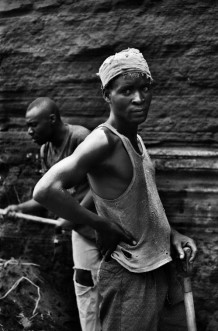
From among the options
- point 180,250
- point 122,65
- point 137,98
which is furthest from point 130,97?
point 180,250

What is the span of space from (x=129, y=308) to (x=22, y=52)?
9.34 ft

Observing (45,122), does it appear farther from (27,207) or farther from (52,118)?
(27,207)

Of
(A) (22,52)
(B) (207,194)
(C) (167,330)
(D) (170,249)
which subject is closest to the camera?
(D) (170,249)

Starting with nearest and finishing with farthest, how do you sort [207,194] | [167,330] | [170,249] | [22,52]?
[170,249] < [167,330] < [207,194] < [22,52]

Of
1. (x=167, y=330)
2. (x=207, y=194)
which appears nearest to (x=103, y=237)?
(x=167, y=330)

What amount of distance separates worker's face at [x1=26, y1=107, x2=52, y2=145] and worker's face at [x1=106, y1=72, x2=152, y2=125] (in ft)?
4.39

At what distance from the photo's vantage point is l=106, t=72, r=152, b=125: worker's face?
3.21m

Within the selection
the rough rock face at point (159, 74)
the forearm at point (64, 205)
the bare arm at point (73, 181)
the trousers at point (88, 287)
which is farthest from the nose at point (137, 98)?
the rough rock face at point (159, 74)

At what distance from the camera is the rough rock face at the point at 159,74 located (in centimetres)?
481

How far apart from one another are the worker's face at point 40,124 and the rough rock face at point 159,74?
2.44 feet

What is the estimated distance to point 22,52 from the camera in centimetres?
535

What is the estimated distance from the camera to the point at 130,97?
3209mm

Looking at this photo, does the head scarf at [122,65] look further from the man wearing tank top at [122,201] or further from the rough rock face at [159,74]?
the rough rock face at [159,74]

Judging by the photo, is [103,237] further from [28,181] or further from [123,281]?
[28,181]
